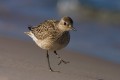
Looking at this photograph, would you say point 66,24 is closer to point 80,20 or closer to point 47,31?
point 47,31

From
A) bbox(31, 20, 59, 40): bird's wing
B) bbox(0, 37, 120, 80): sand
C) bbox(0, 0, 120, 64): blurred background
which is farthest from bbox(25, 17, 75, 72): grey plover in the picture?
bbox(0, 0, 120, 64): blurred background

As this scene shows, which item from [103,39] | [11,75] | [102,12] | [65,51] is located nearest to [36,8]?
[102,12]

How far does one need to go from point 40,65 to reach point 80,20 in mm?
5727

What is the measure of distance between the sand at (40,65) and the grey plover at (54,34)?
13.6 inches

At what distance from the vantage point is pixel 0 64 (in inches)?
370

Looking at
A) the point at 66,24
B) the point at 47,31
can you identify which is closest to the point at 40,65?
the point at 47,31

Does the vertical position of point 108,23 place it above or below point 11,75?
above

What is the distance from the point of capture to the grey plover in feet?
31.8

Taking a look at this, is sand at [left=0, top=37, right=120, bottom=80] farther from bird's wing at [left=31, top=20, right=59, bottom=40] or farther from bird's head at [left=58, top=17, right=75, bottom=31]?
bird's head at [left=58, top=17, right=75, bottom=31]

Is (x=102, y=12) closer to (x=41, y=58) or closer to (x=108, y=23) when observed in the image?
(x=108, y=23)

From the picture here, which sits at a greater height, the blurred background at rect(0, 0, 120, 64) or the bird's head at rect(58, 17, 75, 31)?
the blurred background at rect(0, 0, 120, 64)

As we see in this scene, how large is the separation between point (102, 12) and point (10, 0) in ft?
8.76

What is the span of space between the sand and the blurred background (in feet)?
1.53

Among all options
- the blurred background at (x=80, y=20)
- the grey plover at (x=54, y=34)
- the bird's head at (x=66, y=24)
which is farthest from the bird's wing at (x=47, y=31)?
the blurred background at (x=80, y=20)
